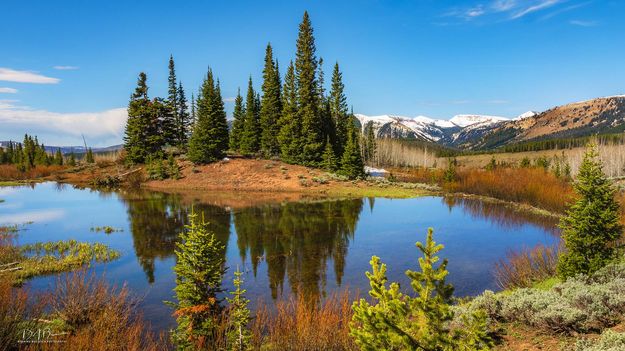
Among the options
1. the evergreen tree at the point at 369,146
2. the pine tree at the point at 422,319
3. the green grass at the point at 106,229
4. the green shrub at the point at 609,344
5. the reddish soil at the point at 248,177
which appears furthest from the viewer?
the evergreen tree at the point at 369,146

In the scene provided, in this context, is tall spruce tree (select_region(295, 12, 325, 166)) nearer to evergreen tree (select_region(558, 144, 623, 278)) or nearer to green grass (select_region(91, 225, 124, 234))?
green grass (select_region(91, 225, 124, 234))

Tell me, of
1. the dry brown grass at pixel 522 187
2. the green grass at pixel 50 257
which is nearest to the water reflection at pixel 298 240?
the green grass at pixel 50 257

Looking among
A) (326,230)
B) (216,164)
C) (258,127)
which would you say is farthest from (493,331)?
(258,127)

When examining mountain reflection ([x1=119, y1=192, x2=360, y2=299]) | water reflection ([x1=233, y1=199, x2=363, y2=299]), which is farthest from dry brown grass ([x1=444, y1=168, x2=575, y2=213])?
water reflection ([x1=233, y1=199, x2=363, y2=299])

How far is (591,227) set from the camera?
1355 cm

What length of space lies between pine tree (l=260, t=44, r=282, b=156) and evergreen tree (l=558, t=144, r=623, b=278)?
57.9 metres

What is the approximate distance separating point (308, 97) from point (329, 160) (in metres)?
11.4

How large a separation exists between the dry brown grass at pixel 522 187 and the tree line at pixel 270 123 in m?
16.7

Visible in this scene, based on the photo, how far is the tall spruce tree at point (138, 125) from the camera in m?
70.5

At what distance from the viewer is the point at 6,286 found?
31.0 feet

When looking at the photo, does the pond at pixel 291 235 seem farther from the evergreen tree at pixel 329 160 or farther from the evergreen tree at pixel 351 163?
the evergreen tree at pixel 329 160

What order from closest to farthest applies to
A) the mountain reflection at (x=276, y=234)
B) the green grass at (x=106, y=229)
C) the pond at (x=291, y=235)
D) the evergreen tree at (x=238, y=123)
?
the pond at (x=291, y=235) < the mountain reflection at (x=276, y=234) < the green grass at (x=106, y=229) < the evergreen tree at (x=238, y=123)

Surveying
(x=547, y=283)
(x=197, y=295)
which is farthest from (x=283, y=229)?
(x=197, y=295)

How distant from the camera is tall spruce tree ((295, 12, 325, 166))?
207 feet
